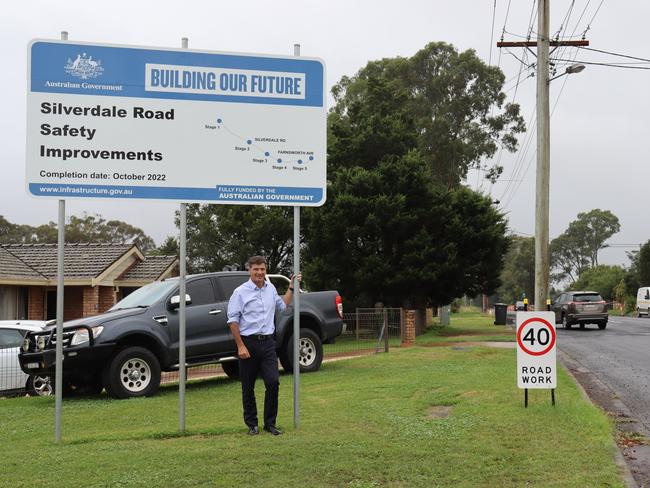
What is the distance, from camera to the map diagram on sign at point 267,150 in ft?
27.3

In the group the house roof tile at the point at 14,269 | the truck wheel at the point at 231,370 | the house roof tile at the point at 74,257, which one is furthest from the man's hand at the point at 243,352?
the house roof tile at the point at 74,257

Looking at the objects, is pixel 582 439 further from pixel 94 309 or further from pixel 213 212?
pixel 213 212

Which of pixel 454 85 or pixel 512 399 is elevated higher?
pixel 454 85

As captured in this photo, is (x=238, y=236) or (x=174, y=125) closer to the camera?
(x=174, y=125)

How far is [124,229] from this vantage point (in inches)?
2571

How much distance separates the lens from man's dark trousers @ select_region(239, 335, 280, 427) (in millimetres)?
7781

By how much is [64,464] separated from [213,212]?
31665mm

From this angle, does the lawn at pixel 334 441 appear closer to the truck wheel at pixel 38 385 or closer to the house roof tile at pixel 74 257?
the truck wheel at pixel 38 385

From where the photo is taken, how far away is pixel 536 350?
30.8 ft

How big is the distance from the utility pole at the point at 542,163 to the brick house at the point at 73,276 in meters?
15.6

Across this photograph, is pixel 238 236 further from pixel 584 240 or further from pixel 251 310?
pixel 584 240

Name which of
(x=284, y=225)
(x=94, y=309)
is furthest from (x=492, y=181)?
A: (x=94, y=309)

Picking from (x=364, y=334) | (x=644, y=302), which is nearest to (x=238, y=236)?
(x=364, y=334)

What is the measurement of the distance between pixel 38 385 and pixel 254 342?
694cm
